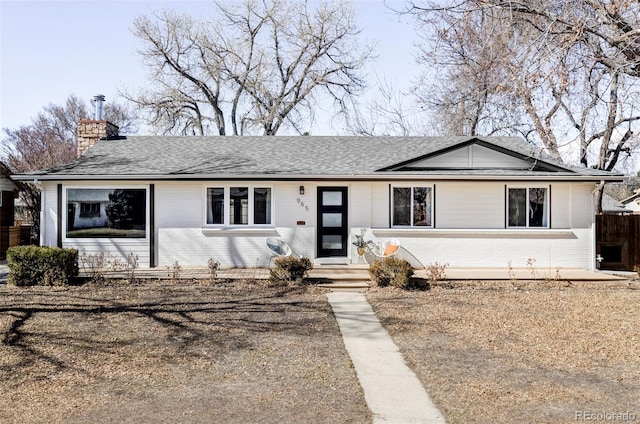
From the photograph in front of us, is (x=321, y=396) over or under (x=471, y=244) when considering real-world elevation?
under

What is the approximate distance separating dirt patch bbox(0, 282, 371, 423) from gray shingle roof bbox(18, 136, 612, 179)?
4.34 m

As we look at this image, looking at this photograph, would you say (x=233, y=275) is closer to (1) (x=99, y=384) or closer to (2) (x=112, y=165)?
(2) (x=112, y=165)

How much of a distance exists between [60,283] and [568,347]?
33.0ft

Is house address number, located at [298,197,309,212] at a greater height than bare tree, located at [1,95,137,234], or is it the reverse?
bare tree, located at [1,95,137,234]

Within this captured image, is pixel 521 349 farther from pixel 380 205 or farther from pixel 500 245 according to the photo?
pixel 380 205

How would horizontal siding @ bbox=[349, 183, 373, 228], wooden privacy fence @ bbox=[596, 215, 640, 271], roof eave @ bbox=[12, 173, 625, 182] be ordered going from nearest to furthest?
roof eave @ bbox=[12, 173, 625, 182] → horizontal siding @ bbox=[349, 183, 373, 228] → wooden privacy fence @ bbox=[596, 215, 640, 271]

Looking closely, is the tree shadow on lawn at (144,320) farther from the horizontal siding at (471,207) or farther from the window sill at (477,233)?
the horizontal siding at (471,207)

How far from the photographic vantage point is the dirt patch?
4484 millimetres

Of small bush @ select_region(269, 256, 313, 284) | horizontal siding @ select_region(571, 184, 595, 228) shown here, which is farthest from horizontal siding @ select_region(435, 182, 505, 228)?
small bush @ select_region(269, 256, 313, 284)

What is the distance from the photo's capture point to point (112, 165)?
541 inches

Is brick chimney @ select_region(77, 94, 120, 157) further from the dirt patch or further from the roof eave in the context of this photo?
the dirt patch

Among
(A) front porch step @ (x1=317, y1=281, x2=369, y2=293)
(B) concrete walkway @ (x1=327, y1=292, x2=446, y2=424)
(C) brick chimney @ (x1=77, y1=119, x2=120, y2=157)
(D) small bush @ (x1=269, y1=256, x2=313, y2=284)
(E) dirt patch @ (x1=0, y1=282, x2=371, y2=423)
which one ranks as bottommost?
(B) concrete walkway @ (x1=327, y1=292, x2=446, y2=424)

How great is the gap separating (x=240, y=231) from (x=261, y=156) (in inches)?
110

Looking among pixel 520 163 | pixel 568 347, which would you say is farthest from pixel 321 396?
pixel 520 163
